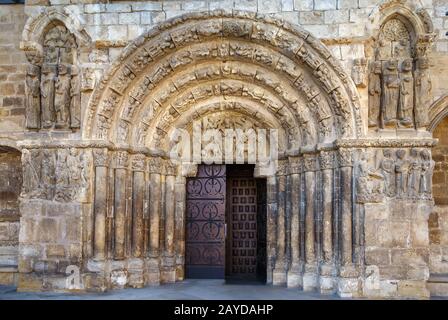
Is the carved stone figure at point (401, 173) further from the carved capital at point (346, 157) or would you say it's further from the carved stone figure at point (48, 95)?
the carved stone figure at point (48, 95)

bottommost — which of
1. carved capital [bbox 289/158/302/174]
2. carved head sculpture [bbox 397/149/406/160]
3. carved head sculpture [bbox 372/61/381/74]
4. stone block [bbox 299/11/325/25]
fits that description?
carved capital [bbox 289/158/302/174]

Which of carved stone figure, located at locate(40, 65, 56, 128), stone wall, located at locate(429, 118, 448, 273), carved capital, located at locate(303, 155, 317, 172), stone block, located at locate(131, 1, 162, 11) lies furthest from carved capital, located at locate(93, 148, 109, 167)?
stone wall, located at locate(429, 118, 448, 273)

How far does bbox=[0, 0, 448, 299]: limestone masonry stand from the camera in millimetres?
7539

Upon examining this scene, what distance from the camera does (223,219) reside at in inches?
350

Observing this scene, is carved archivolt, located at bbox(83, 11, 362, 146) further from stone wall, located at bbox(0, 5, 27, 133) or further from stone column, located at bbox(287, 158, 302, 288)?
stone wall, located at bbox(0, 5, 27, 133)

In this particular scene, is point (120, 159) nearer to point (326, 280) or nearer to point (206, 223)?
point (206, 223)

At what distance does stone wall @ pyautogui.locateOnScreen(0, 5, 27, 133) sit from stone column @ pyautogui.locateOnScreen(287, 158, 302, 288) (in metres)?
4.86

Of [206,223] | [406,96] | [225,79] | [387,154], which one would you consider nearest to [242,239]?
[206,223]

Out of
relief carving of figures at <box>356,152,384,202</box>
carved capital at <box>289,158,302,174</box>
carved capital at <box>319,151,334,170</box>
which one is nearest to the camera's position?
relief carving of figures at <box>356,152,384,202</box>

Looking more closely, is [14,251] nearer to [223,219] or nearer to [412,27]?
[223,219]

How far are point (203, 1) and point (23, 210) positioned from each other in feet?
13.6

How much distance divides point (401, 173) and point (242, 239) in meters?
3.03

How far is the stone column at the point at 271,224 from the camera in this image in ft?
27.8

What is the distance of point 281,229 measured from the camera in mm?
8406
